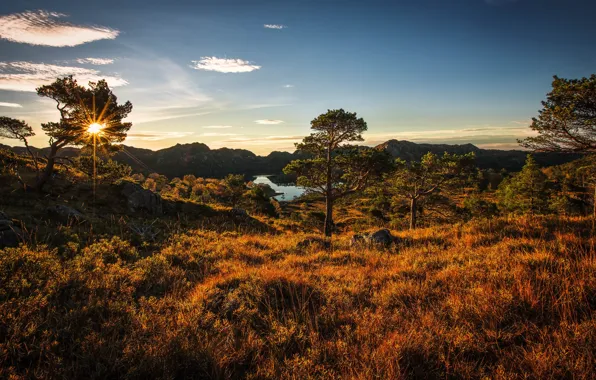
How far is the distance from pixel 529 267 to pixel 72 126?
22023mm

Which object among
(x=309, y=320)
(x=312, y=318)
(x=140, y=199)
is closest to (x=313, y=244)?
(x=312, y=318)

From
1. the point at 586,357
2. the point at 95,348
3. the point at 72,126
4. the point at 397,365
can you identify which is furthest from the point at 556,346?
the point at 72,126

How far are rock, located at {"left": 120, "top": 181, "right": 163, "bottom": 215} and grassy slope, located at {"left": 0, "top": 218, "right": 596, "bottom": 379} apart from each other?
17.1 meters

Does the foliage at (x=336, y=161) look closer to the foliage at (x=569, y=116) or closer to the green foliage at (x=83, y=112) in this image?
the foliage at (x=569, y=116)

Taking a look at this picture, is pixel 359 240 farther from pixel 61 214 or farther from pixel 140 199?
pixel 140 199

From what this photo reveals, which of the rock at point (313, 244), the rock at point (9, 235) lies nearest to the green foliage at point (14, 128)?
the rock at point (9, 235)

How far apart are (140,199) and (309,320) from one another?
2225 cm

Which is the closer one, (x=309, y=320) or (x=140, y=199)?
(x=309, y=320)

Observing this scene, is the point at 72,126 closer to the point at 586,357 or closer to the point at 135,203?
the point at 135,203

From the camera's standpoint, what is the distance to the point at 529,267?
14.1 feet

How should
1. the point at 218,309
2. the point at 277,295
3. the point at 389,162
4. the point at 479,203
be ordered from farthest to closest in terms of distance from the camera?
the point at 479,203 → the point at 389,162 → the point at 277,295 → the point at 218,309

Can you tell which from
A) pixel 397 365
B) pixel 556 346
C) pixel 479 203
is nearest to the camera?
pixel 397 365

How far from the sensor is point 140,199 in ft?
68.3

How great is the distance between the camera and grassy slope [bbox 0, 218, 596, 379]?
7.93ft
